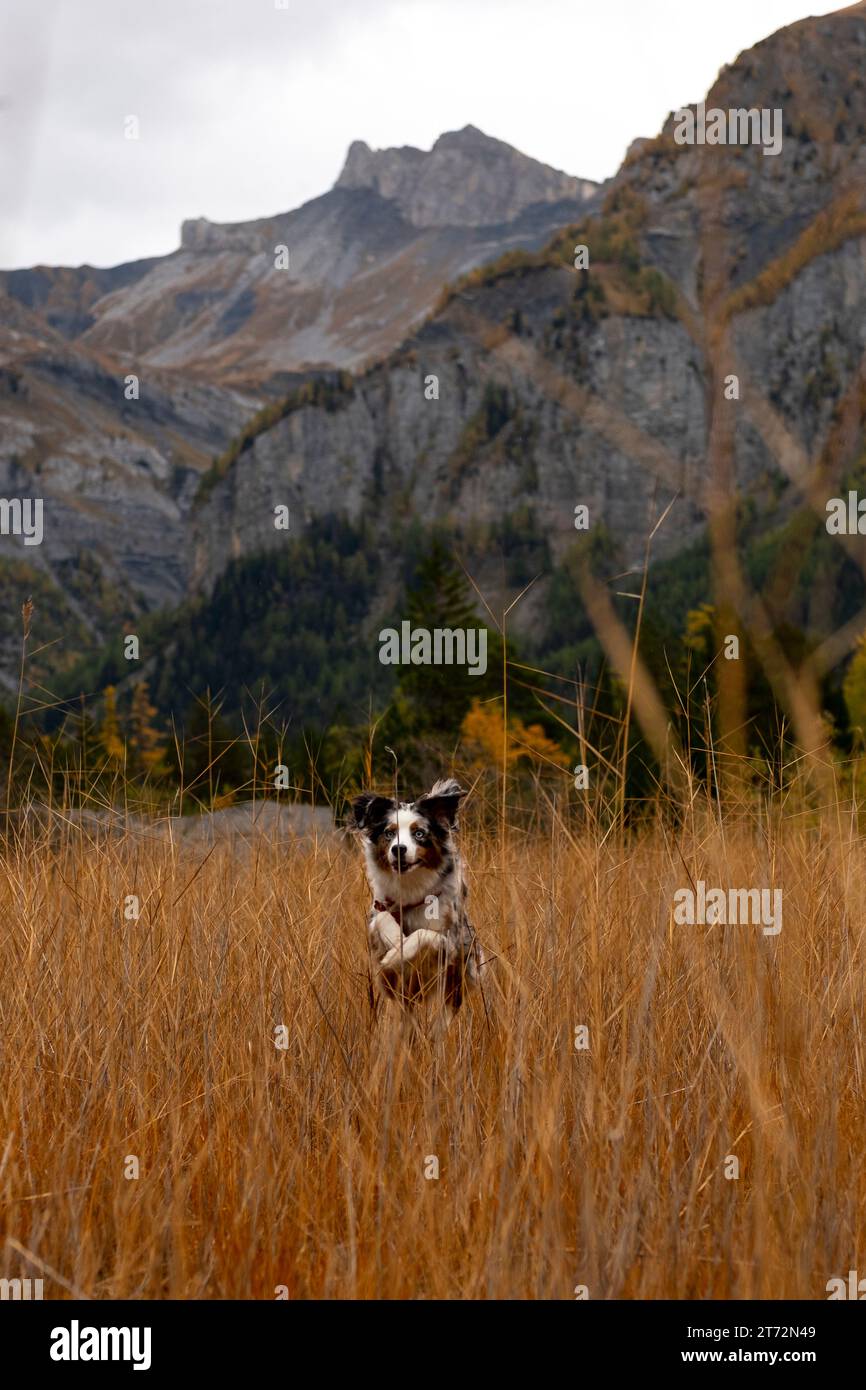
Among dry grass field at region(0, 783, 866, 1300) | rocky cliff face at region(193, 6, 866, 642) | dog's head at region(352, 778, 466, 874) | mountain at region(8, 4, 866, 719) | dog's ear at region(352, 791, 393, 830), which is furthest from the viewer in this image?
rocky cliff face at region(193, 6, 866, 642)

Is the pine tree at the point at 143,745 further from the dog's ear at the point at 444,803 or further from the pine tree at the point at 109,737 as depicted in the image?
the dog's ear at the point at 444,803

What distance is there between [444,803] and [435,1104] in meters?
1.57

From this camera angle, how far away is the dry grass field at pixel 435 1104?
8.24 feet

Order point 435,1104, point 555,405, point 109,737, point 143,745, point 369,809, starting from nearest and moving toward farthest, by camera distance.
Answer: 1. point 435,1104
2. point 369,809
3. point 109,737
4. point 143,745
5. point 555,405

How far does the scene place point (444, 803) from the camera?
445 centimetres

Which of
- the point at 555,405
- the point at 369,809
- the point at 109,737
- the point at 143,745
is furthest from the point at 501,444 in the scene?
the point at 369,809

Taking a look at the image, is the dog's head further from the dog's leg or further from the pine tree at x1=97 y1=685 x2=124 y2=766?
the pine tree at x1=97 y1=685 x2=124 y2=766

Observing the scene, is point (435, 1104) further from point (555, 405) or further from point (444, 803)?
point (555, 405)

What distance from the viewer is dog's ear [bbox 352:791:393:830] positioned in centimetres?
454

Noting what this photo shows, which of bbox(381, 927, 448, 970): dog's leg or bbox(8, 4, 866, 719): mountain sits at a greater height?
bbox(8, 4, 866, 719): mountain

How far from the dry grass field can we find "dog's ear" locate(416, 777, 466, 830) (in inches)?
14.9

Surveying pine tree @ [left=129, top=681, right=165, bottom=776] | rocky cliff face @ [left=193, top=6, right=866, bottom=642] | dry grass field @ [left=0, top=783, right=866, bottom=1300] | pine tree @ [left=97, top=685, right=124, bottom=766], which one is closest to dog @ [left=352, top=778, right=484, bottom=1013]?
dry grass field @ [left=0, top=783, right=866, bottom=1300]

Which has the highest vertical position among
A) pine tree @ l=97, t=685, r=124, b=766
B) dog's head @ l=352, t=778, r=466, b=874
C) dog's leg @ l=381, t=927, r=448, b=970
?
pine tree @ l=97, t=685, r=124, b=766
